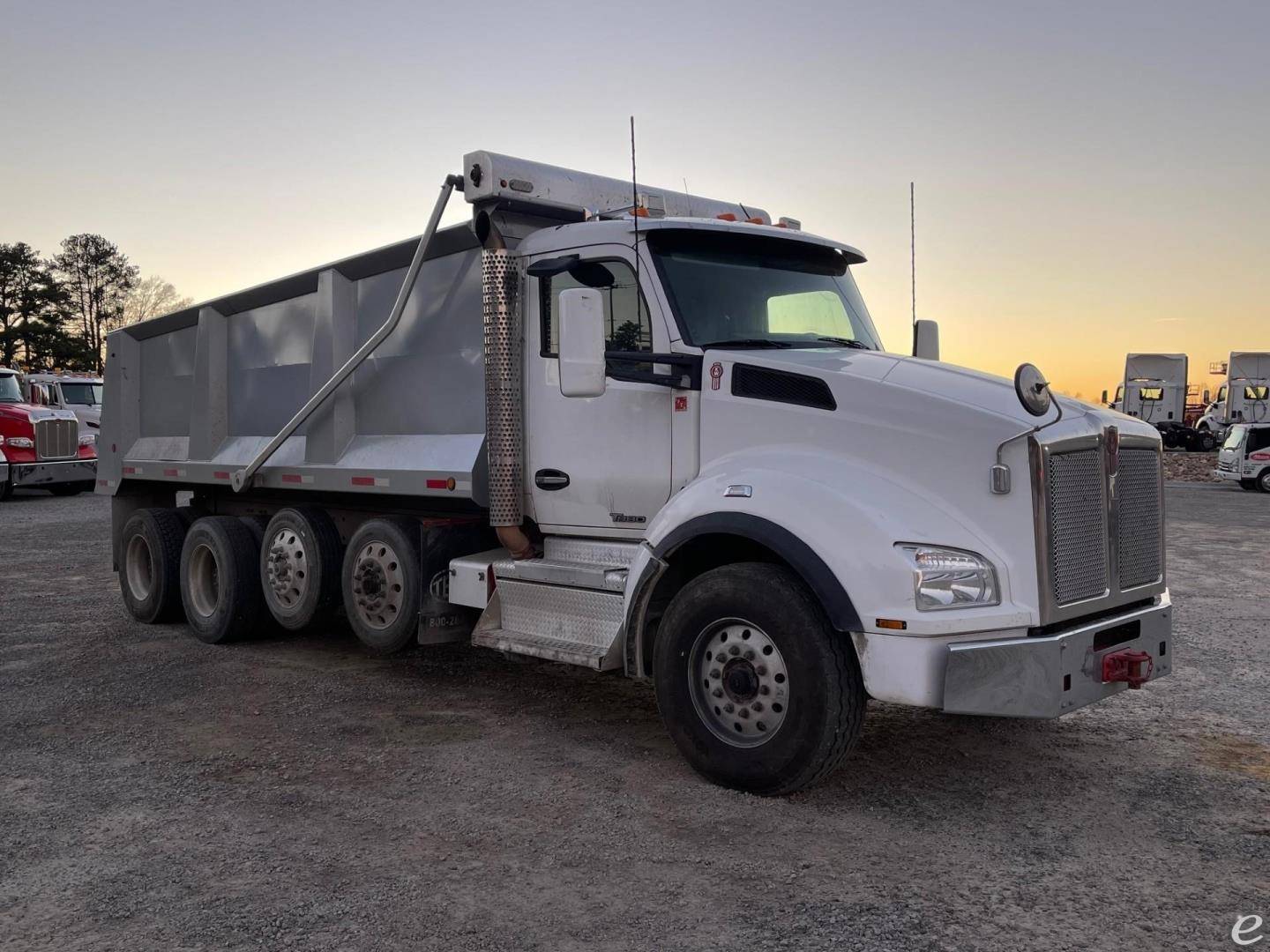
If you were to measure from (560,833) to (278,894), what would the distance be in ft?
3.70

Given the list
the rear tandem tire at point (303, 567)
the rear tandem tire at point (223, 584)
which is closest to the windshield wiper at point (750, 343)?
the rear tandem tire at point (303, 567)

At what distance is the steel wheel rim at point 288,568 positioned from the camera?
8.09 meters

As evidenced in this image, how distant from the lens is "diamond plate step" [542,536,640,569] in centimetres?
605

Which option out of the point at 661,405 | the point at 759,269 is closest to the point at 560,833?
the point at 661,405

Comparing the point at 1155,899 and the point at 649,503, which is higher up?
the point at 649,503

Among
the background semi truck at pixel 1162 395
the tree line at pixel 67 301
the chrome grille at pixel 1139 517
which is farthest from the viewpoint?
the tree line at pixel 67 301

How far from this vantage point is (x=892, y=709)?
652 cm

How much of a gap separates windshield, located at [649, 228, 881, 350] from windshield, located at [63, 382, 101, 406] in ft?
75.8

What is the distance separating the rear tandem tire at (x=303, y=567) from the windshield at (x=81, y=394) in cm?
1964

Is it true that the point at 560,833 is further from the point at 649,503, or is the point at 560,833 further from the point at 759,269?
the point at 759,269

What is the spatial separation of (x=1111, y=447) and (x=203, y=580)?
7.01 meters

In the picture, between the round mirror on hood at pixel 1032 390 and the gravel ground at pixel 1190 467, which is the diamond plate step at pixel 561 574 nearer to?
the round mirror on hood at pixel 1032 390

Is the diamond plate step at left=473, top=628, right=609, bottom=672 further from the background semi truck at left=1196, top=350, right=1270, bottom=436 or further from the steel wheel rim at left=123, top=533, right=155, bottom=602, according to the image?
→ the background semi truck at left=1196, top=350, right=1270, bottom=436

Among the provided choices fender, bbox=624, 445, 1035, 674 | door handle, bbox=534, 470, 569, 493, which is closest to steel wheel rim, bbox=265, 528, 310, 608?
door handle, bbox=534, 470, 569, 493
